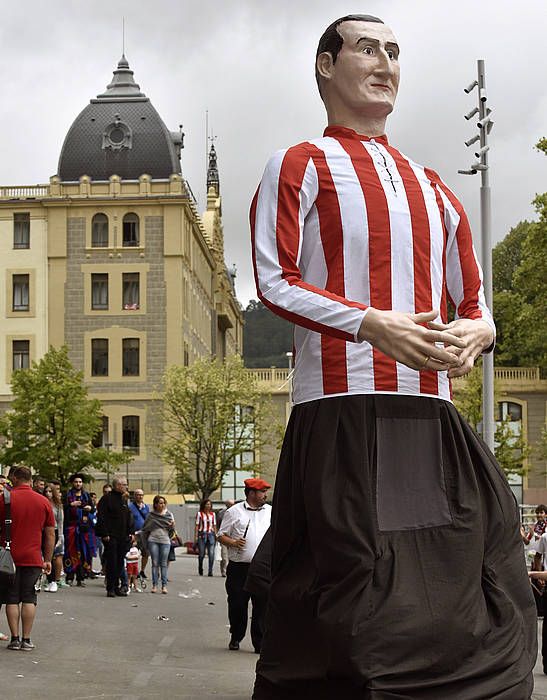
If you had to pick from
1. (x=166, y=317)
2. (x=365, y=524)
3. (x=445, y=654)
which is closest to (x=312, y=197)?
(x=365, y=524)

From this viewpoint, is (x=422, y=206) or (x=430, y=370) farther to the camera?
(x=422, y=206)

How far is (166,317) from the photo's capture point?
6725 cm

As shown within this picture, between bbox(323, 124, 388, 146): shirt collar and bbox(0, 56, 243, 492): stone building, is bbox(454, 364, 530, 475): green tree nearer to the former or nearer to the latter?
bbox(0, 56, 243, 492): stone building

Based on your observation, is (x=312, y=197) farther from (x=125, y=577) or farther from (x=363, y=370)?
(x=125, y=577)

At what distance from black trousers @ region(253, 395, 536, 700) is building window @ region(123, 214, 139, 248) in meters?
63.8

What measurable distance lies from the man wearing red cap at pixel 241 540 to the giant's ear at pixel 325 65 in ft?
38.8

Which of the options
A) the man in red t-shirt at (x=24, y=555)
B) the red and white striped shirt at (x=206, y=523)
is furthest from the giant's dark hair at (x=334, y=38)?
the red and white striped shirt at (x=206, y=523)

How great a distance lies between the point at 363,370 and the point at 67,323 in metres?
64.3

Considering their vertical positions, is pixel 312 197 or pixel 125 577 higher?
pixel 312 197

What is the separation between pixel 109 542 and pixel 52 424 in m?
29.3

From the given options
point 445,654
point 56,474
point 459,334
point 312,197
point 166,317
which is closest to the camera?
point 445,654

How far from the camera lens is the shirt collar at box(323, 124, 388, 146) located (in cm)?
451

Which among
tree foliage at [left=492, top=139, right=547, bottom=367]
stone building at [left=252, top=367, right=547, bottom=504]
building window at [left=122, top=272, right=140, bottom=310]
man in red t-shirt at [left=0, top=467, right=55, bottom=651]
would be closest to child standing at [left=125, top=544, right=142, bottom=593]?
man in red t-shirt at [left=0, top=467, right=55, bottom=651]

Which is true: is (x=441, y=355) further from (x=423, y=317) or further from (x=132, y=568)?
(x=132, y=568)
